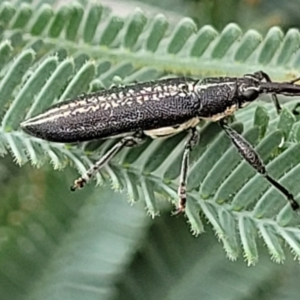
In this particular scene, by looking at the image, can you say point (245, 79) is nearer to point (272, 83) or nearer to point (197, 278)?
point (272, 83)

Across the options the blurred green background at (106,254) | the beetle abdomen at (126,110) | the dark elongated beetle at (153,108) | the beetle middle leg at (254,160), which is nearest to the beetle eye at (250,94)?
the dark elongated beetle at (153,108)

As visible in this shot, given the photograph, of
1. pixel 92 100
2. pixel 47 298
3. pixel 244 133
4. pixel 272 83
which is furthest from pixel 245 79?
pixel 47 298

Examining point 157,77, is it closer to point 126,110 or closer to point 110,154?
point 126,110

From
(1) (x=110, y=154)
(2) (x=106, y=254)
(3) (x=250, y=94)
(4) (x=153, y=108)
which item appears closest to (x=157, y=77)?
(4) (x=153, y=108)

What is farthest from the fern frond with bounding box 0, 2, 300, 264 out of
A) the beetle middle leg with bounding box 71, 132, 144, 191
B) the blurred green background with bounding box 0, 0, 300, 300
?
the blurred green background with bounding box 0, 0, 300, 300

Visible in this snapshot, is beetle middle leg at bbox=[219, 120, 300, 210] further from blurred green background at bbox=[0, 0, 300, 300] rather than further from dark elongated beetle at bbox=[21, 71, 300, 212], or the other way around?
blurred green background at bbox=[0, 0, 300, 300]
